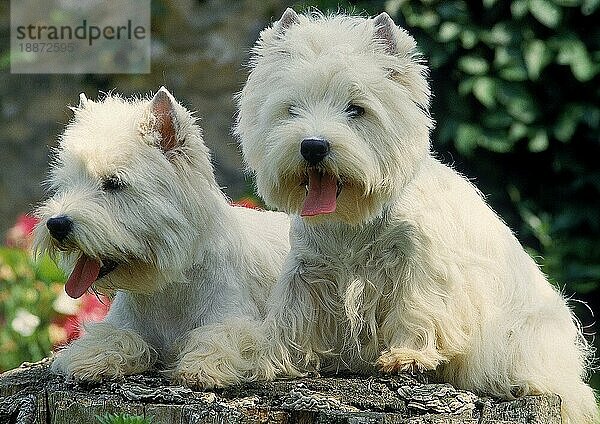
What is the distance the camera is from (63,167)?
374 centimetres

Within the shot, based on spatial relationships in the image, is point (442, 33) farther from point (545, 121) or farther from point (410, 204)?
point (410, 204)

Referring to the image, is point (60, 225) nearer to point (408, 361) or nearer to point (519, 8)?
point (408, 361)

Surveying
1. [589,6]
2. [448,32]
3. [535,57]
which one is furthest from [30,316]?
[589,6]

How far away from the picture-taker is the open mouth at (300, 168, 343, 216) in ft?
11.4

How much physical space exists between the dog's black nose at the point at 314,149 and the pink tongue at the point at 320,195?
94 millimetres

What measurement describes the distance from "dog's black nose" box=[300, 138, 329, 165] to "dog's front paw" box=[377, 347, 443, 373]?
765 millimetres

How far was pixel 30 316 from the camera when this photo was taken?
629 cm

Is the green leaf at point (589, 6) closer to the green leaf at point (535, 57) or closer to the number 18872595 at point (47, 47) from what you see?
the green leaf at point (535, 57)

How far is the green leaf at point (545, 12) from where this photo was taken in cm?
633

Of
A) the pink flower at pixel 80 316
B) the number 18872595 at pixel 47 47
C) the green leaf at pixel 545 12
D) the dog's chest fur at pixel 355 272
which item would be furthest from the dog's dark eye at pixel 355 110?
the number 18872595 at pixel 47 47

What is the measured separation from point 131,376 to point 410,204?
1134 millimetres

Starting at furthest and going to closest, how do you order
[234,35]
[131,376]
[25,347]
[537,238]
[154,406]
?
1. [234,35]
2. [537,238]
3. [25,347]
4. [131,376]
5. [154,406]

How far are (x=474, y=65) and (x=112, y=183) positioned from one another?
3349 mm

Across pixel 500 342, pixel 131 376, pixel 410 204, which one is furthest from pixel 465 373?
pixel 131 376
